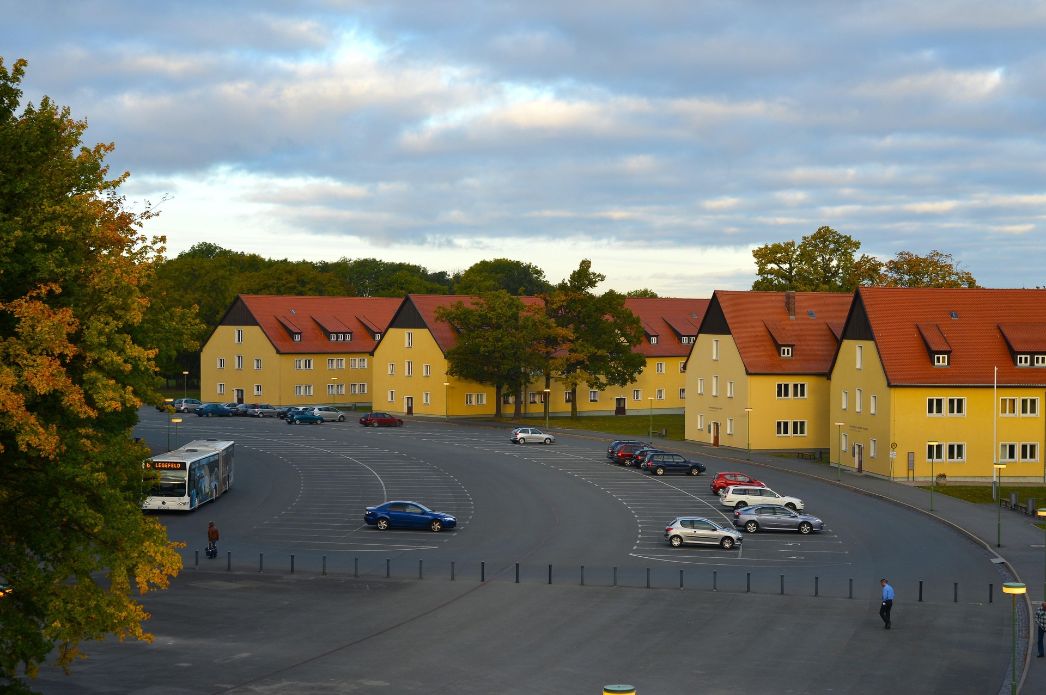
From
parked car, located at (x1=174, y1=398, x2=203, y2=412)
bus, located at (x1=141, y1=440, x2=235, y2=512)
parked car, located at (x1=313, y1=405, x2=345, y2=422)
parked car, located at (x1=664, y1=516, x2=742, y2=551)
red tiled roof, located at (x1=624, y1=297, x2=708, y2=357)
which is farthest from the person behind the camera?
red tiled roof, located at (x1=624, y1=297, x2=708, y2=357)

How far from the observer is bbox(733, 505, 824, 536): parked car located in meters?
56.1

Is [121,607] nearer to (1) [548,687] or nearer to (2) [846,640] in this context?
(1) [548,687]

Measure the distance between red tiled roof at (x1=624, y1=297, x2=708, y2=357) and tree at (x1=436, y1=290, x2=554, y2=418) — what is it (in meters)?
19.4

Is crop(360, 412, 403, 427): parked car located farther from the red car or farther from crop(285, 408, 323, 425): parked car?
the red car

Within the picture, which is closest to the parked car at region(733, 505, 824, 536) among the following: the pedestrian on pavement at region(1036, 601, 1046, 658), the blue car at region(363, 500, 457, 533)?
the blue car at region(363, 500, 457, 533)

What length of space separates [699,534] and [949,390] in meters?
30.5

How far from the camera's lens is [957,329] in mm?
78875

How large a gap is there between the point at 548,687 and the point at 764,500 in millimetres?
33577

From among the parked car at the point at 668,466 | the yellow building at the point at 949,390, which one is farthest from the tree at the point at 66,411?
the yellow building at the point at 949,390

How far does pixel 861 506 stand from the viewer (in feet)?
212

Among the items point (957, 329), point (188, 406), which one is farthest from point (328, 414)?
point (957, 329)

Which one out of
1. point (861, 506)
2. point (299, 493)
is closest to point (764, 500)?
point (861, 506)

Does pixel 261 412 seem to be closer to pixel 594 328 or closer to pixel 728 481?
pixel 594 328

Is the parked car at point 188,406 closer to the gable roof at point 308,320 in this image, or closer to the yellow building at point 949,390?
the gable roof at point 308,320
